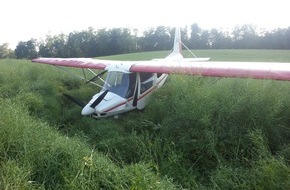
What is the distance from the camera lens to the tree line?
64438mm

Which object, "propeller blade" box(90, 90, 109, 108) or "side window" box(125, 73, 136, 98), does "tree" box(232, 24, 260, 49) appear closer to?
"side window" box(125, 73, 136, 98)

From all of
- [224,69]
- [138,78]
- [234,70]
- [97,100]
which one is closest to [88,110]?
[97,100]

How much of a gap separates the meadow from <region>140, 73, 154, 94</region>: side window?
4.53 ft

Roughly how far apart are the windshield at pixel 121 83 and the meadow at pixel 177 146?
3.19 feet

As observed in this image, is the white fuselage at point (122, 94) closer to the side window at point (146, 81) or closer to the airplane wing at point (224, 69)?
the side window at point (146, 81)

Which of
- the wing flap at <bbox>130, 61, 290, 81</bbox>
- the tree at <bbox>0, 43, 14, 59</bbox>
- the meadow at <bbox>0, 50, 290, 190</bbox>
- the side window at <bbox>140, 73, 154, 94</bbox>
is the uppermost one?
the tree at <bbox>0, 43, 14, 59</bbox>

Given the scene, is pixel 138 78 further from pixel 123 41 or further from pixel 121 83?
pixel 123 41

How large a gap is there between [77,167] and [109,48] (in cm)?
6953

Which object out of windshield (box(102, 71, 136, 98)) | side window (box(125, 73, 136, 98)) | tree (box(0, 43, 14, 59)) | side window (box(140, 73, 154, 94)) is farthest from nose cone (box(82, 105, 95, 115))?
tree (box(0, 43, 14, 59))

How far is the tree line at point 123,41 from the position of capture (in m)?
64.4

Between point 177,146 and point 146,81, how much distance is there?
4174mm

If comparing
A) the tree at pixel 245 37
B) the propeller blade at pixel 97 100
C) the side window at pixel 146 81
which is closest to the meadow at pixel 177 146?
the propeller blade at pixel 97 100

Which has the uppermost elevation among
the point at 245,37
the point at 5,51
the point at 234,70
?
the point at 5,51

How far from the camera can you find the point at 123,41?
71.8 meters
